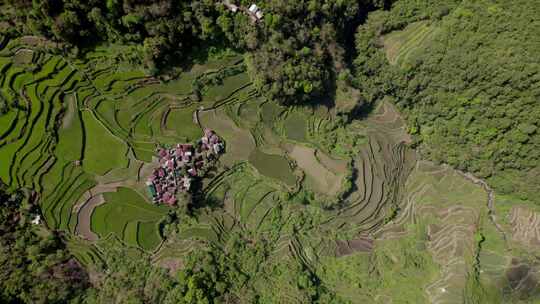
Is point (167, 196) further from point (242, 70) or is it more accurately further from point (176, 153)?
point (242, 70)

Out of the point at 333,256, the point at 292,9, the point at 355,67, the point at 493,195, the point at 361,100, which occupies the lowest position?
the point at 333,256

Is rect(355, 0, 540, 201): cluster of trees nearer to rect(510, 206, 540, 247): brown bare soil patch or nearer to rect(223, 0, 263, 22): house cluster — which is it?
rect(510, 206, 540, 247): brown bare soil patch

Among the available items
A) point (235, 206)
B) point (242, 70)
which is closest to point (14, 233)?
point (235, 206)

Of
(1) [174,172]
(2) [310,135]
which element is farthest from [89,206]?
(2) [310,135]

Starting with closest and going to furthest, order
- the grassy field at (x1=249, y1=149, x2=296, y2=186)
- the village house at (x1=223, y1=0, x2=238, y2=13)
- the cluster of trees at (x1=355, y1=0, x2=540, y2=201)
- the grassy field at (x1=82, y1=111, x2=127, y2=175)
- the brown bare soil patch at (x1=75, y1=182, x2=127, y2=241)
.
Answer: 1. the cluster of trees at (x1=355, y1=0, x2=540, y2=201)
2. the village house at (x1=223, y1=0, x2=238, y2=13)
3. the brown bare soil patch at (x1=75, y1=182, x2=127, y2=241)
4. the grassy field at (x1=82, y1=111, x2=127, y2=175)
5. the grassy field at (x1=249, y1=149, x2=296, y2=186)

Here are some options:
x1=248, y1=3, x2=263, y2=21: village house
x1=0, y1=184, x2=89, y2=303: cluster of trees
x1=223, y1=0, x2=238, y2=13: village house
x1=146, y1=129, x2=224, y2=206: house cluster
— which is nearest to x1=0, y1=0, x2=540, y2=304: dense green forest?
x1=0, y1=184, x2=89, y2=303: cluster of trees

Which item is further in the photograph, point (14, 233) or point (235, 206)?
point (235, 206)

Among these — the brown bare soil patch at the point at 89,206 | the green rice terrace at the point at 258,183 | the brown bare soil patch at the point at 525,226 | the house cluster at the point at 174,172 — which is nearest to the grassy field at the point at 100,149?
the green rice terrace at the point at 258,183
